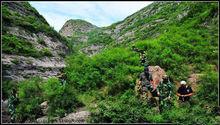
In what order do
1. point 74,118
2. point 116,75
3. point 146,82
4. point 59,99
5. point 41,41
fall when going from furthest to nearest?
point 41,41 → point 116,75 → point 146,82 → point 59,99 → point 74,118

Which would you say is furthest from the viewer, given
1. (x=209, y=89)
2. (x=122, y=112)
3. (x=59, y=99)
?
(x=59, y=99)

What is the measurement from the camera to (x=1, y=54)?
36.5 meters

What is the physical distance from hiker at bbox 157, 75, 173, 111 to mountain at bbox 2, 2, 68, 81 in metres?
13.3

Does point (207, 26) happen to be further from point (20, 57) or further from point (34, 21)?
point (34, 21)

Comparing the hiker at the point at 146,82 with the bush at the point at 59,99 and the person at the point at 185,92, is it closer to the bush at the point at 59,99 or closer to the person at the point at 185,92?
the person at the point at 185,92

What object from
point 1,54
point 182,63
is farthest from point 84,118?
point 1,54

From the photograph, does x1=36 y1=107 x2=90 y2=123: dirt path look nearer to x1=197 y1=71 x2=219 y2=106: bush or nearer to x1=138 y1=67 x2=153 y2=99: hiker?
x1=138 y1=67 x2=153 y2=99: hiker

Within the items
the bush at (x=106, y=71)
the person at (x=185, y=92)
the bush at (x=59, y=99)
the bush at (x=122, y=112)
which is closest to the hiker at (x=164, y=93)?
the person at (x=185, y=92)

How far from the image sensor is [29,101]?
26.7 meters

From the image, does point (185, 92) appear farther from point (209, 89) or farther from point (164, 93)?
point (209, 89)

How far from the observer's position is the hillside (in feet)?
79.0

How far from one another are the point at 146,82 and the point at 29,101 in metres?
6.67

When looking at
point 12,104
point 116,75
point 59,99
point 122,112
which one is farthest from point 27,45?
point 122,112

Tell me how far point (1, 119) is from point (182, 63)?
1201 cm
